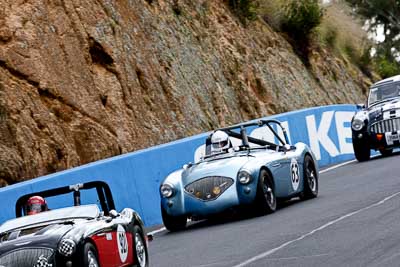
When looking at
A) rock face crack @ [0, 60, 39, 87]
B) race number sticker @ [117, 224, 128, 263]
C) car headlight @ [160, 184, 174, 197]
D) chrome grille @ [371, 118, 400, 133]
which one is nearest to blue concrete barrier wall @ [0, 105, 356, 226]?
car headlight @ [160, 184, 174, 197]

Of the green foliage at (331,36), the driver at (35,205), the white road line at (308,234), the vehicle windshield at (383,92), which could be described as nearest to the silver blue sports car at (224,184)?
the white road line at (308,234)

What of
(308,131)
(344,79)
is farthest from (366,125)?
(344,79)

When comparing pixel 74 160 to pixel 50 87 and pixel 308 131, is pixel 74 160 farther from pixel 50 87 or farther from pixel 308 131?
pixel 308 131

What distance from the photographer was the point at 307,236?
12.7 m

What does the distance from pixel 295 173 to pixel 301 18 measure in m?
22.0

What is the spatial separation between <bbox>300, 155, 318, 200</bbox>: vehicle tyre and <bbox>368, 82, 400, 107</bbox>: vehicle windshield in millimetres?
7644

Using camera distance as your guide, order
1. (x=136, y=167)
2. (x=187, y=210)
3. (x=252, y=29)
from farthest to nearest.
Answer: (x=252, y=29), (x=136, y=167), (x=187, y=210)

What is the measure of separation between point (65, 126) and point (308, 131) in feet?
19.7

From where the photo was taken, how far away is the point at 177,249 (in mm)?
13188

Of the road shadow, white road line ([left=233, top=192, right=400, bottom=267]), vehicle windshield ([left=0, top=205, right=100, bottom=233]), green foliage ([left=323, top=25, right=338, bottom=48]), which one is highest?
green foliage ([left=323, top=25, right=338, bottom=48])

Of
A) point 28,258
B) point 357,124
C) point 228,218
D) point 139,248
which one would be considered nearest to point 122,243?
point 139,248

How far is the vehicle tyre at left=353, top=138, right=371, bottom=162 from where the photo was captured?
80.5ft

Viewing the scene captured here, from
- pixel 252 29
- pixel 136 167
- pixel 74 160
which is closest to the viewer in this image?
pixel 136 167

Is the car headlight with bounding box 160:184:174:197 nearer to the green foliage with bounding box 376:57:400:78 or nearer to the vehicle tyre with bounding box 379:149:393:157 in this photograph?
the vehicle tyre with bounding box 379:149:393:157
